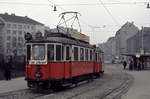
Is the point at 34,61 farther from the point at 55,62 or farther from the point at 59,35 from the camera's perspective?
the point at 59,35

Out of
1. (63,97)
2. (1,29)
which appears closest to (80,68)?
(63,97)

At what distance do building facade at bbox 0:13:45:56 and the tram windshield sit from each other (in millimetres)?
81573

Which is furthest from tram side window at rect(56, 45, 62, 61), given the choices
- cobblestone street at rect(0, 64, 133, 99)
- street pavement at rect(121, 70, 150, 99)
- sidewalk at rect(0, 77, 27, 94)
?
street pavement at rect(121, 70, 150, 99)

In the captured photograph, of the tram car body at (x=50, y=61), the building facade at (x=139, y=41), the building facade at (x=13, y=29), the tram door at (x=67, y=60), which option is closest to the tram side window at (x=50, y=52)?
the tram car body at (x=50, y=61)

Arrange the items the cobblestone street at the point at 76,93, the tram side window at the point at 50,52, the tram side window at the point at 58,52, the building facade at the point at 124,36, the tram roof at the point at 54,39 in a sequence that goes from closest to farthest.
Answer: the cobblestone street at the point at 76,93 → the tram side window at the point at 50,52 → the tram roof at the point at 54,39 → the tram side window at the point at 58,52 → the building facade at the point at 124,36

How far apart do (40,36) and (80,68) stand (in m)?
4.35

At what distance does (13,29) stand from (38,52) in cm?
9169

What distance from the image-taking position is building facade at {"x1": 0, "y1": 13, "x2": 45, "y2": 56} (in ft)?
330

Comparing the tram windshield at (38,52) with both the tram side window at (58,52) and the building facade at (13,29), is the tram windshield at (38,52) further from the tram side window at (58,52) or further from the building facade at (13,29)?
the building facade at (13,29)

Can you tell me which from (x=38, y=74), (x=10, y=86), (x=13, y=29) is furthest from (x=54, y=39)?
(x=13, y=29)

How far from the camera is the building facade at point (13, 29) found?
100m

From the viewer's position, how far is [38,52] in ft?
53.5

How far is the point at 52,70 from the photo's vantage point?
52.5 ft

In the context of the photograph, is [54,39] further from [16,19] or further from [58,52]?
[16,19]
